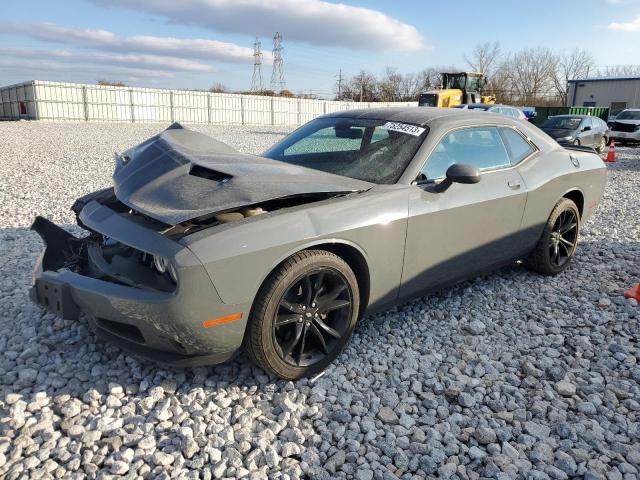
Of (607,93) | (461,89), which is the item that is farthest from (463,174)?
(607,93)

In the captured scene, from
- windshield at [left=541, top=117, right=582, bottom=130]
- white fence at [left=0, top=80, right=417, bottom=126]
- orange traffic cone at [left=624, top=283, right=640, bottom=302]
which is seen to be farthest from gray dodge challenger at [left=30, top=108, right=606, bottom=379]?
white fence at [left=0, top=80, right=417, bottom=126]

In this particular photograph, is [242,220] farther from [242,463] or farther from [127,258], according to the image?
[242,463]

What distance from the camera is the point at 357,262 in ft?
9.95

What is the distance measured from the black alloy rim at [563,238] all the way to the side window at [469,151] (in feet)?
3.28

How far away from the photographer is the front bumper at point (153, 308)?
2.38m

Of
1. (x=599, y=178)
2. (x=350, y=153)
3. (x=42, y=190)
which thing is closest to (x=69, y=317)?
(x=350, y=153)

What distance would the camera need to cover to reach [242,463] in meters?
2.25

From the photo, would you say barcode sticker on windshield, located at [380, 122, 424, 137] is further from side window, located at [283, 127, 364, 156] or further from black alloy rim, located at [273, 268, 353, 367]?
black alloy rim, located at [273, 268, 353, 367]

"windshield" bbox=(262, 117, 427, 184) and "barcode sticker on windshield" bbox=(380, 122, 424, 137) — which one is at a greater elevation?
"barcode sticker on windshield" bbox=(380, 122, 424, 137)

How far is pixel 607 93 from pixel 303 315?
165 feet

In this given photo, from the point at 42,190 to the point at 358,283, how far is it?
690 cm

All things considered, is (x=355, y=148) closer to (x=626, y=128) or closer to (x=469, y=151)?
(x=469, y=151)

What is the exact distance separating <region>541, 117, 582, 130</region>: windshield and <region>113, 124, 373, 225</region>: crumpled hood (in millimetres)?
15044

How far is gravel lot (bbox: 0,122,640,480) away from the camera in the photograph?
2.27 meters
